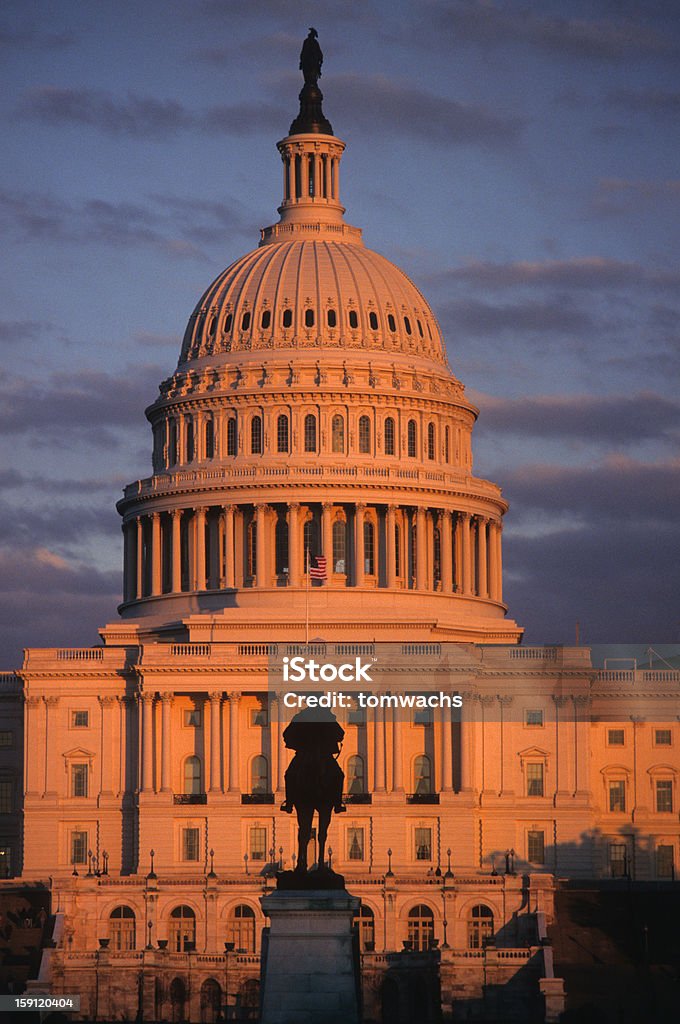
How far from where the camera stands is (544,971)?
438 feet

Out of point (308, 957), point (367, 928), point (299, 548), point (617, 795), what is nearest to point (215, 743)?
point (299, 548)

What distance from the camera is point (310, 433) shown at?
190 meters

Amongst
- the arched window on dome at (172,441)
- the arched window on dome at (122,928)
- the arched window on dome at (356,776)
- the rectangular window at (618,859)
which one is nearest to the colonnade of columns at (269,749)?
the arched window on dome at (356,776)

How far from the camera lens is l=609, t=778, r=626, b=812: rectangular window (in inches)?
6791

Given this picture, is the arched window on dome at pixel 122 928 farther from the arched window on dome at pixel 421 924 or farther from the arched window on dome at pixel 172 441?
the arched window on dome at pixel 172 441

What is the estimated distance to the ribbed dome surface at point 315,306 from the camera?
7549 inches

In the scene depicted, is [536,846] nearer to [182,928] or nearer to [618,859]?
[618,859]

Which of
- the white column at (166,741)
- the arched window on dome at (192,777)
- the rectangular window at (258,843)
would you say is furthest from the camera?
the arched window on dome at (192,777)

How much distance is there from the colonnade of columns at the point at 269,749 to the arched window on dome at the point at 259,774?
331 mm

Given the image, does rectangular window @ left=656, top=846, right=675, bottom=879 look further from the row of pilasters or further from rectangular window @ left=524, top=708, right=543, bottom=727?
the row of pilasters

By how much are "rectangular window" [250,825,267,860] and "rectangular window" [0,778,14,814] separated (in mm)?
17176

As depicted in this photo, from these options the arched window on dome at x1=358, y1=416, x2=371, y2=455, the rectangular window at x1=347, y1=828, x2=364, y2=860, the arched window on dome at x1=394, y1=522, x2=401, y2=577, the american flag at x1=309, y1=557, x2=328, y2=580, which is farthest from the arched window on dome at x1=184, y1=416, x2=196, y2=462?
the rectangular window at x1=347, y1=828, x2=364, y2=860

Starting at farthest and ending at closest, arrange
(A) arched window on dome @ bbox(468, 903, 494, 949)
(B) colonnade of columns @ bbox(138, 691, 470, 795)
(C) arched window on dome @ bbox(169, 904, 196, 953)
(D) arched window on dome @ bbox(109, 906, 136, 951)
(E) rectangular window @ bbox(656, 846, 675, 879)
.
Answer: (E) rectangular window @ bbox(656, 846, 675, 879)
(B) colonnade of columns @ bbox(138, 691, 470, 795)
(C) arched window on dome @ bbox(169, 904, 196, 953)
(D) arched window on dome @ bbox(109, 906, 136, 951)
(A) arched window on dome @ bbox(468, 903, 494, 949)

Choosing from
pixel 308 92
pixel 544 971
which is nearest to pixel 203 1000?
pixel 544 971
